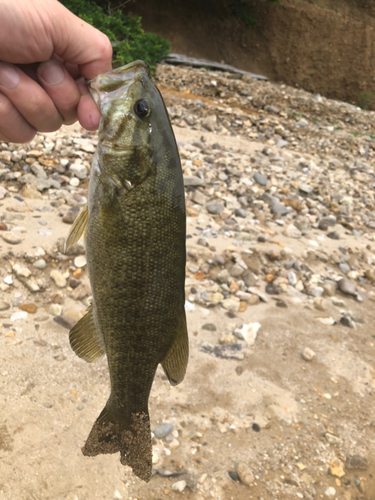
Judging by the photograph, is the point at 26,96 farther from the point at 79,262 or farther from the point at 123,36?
the point at 123,36

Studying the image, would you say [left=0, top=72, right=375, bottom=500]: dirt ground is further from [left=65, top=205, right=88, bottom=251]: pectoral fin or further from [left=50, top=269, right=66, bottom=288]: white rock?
[left=65, top=205, right=88, bottom=251]: pectoral fin

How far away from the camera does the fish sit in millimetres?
1812

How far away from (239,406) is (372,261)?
148 inches

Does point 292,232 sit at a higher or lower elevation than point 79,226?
lower

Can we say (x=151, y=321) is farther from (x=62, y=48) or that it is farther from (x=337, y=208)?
(x=337, y=208)

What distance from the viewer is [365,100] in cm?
1633

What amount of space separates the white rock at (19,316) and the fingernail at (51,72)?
2.14 meters

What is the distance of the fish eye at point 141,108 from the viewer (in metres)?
1.84

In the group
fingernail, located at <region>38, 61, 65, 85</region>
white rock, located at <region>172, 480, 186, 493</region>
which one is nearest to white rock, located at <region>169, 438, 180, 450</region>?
white rock, located at <region>172, 480, 186, 493</region>

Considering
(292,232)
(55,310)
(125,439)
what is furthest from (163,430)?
(292,232)

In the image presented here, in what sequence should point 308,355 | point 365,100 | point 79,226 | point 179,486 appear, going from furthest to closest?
point 365,100
point 308,355
point 179,486
point 79,226

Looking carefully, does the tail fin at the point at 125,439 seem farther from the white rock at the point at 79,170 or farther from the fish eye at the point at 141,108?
the white rock at the point at 79,170

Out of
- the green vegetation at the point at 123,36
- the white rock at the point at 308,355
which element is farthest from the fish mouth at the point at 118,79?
the green vegetation at the point at 123,36

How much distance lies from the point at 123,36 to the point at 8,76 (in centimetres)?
1151
